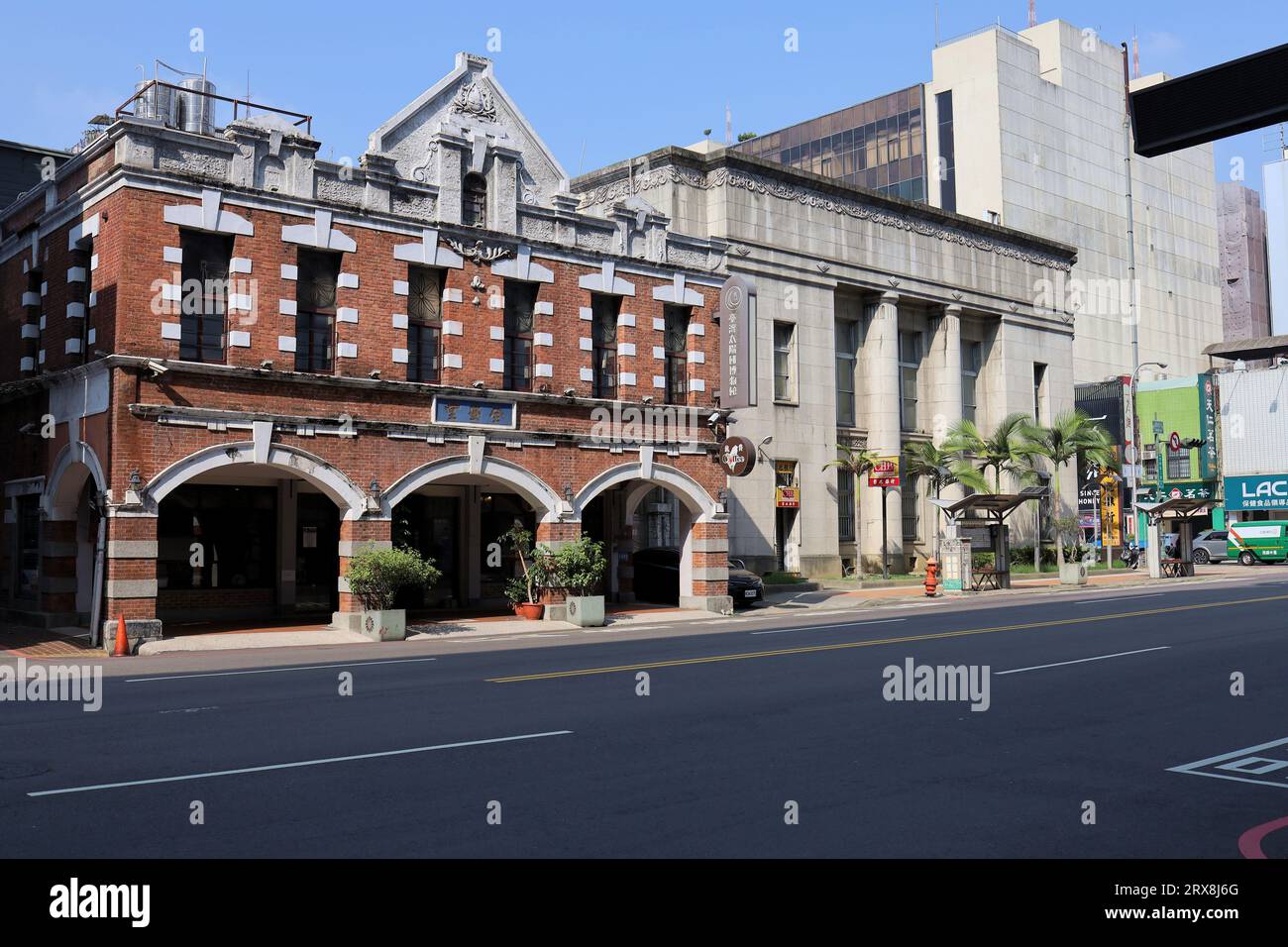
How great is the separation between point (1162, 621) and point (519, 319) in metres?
15.7

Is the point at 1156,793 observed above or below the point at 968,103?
below

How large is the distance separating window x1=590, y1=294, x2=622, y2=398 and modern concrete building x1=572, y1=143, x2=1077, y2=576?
3932 mm

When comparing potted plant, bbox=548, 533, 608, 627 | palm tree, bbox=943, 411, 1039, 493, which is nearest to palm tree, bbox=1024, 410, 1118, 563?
palm tree, bbox=943, 411, 1039, 493

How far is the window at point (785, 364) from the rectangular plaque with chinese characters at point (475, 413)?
15.5 meters

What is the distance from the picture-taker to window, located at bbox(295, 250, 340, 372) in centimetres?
2311

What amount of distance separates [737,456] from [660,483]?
2137 mm

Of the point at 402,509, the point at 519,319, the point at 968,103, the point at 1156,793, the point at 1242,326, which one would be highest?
the point at 968,103

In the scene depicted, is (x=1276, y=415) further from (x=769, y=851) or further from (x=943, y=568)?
(x=769, y=851)

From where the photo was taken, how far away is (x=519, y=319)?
1042 inches

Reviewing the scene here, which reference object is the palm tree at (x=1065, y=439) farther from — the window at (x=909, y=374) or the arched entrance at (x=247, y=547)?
the arched entrance at (x=247, y=547)

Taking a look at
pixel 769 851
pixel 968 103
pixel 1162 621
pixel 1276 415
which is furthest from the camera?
pixel 968 103

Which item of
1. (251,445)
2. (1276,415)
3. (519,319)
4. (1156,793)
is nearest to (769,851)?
(1156,793)

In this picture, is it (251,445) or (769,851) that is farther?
(251,445)
